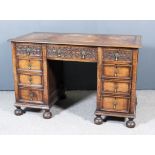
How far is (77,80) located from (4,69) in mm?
858

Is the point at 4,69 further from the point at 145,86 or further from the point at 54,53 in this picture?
the point at 145,86

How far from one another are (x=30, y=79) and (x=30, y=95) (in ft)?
0.52

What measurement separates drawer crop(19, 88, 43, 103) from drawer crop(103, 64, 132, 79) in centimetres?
66

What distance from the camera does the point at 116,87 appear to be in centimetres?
257

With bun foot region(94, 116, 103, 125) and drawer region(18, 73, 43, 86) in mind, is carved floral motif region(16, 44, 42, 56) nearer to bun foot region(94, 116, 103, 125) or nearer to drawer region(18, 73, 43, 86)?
drawer region(18, 73, 43, 86)

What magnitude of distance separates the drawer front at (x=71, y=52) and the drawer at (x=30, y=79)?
10.0 inches

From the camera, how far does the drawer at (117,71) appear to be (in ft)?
8.17

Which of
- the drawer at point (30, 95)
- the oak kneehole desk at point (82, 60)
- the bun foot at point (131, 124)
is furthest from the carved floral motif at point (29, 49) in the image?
the bun foot at point (131, 124)

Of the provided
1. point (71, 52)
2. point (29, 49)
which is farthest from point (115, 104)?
point (29, 49)

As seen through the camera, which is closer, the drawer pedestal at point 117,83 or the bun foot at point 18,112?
the drawer pedestal at point 117,83

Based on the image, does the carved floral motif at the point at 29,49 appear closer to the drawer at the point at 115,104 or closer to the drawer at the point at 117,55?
the drawer at the point at 117,55

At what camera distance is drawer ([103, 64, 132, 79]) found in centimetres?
249

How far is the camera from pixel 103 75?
2.56 meters
